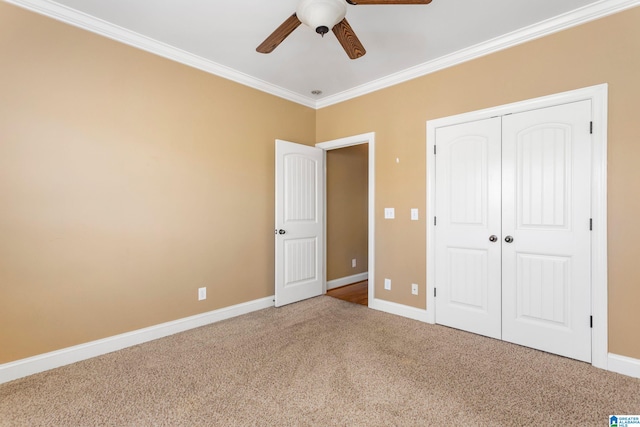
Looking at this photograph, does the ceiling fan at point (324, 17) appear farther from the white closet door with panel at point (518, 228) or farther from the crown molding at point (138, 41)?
the white closet door with panel at point (518, 228)

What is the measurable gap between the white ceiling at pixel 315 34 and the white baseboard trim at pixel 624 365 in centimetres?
255

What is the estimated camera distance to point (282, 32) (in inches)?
79.9

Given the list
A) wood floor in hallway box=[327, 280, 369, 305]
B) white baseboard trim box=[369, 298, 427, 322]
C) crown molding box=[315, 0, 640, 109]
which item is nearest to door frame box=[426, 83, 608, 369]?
crown molding box=[315, 0, 640, 109]

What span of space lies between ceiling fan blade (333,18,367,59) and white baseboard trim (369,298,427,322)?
260 cm

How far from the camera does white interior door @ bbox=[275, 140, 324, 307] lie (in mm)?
3736

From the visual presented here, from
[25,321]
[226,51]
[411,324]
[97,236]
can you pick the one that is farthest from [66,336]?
[411,324]

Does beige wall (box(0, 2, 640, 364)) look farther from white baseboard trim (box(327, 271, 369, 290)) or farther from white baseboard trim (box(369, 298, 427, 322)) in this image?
white baseboard trim (box(327, 271, 369, 290))

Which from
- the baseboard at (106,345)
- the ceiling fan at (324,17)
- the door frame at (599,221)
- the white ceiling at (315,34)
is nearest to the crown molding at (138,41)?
the white ceiling at (315,34)

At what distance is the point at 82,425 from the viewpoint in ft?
5.54

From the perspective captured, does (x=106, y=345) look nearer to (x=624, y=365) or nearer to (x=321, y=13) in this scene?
(x=321, y=13)

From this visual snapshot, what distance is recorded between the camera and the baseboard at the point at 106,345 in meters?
2.16

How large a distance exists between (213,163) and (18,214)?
1.59 metres

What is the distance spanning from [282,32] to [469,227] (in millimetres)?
2369

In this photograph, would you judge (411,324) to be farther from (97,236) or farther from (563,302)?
(97,236)
